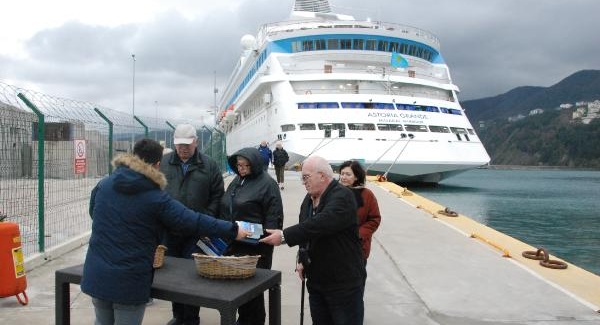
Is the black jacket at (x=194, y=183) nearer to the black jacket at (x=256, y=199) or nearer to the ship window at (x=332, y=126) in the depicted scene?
the black jacket at (x=256, y=199)

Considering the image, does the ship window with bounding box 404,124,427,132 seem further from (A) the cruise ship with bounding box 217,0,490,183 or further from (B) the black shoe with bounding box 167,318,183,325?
(B) the black shoe with bounding box 167,318,183,325

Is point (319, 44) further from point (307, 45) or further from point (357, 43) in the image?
point (357, 43)

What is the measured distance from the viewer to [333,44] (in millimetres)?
28141

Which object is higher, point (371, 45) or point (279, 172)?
point (371, 45)

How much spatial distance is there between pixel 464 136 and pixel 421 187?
4120 mm

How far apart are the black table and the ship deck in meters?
1.14

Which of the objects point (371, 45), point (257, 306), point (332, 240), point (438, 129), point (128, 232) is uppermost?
point (371, 45)

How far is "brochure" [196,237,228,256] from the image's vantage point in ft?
11.8

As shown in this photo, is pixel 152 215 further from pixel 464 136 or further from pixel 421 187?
pixel 421 187

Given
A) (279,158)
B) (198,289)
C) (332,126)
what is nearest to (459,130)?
(332,126)

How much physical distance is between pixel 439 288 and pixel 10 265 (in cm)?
423

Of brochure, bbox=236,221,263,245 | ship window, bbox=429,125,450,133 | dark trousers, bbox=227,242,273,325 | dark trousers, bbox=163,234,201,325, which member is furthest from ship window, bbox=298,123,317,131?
brochure, bbox=236,221,263,245

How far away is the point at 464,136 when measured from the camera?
85.0 ft

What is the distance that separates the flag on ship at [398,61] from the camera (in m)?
27.3
